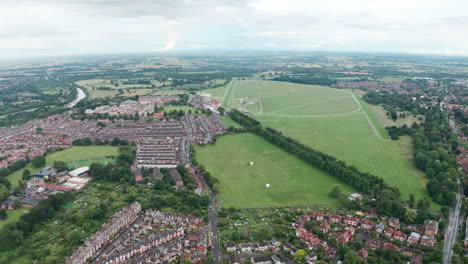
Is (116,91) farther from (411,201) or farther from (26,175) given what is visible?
(411,201)

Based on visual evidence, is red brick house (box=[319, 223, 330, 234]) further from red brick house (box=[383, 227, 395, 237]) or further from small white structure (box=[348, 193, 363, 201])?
small white structure (box=[348, 193, 363, 201])

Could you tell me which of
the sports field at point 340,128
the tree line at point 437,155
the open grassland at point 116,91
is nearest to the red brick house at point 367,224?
the sports field at point 340,128

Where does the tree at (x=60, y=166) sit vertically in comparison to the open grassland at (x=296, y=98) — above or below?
below

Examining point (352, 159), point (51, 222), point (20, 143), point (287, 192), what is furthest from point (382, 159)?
point (20, 143)

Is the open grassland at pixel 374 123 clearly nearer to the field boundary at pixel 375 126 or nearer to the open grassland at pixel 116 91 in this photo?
the field boundary at pixel 375 126

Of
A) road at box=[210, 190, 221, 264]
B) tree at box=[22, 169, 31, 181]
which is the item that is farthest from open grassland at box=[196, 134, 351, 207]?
tree at box=[22, 169, 31, 181]

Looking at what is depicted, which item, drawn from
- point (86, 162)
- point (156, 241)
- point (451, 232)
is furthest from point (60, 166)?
point (451, 232)
